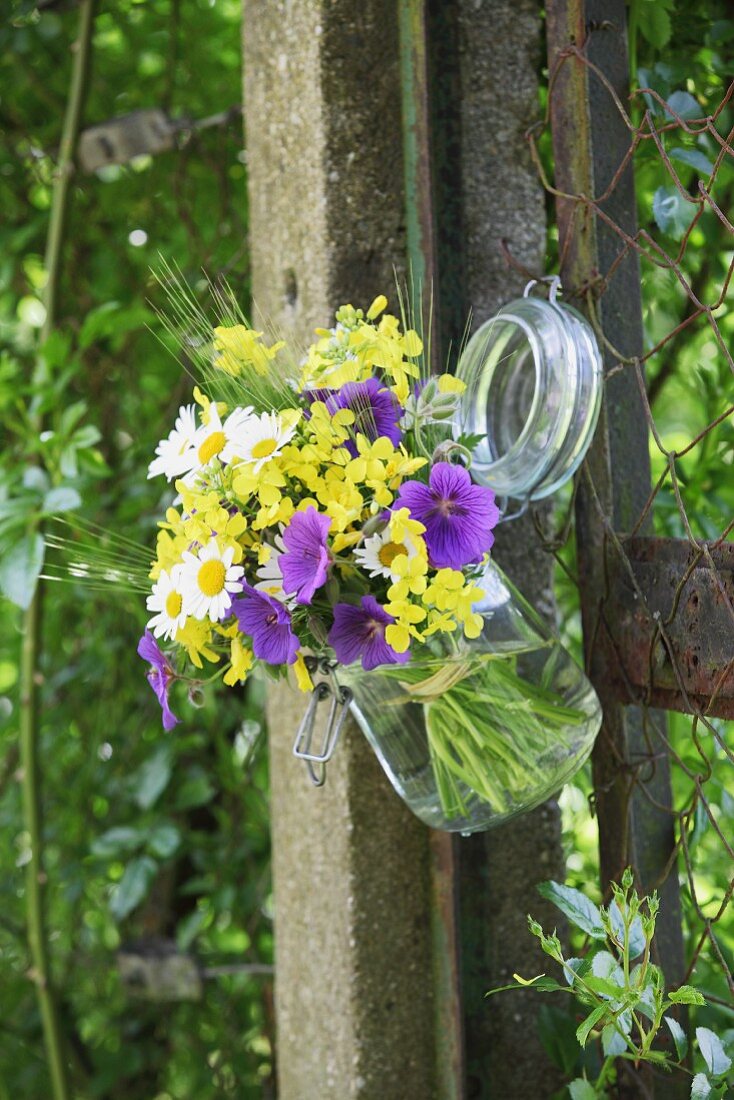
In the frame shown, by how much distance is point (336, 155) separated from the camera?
38.5 inches

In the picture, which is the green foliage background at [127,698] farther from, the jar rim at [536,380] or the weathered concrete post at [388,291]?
the jar rim at [536,380]

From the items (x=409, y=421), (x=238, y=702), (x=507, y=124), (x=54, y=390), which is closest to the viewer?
(x=409, y=421)

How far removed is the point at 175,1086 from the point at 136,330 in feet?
3.83

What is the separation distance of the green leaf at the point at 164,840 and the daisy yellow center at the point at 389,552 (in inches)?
31.6

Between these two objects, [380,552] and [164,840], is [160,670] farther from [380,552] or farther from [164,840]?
[164,840]

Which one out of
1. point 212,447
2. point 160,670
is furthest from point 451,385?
point 160,670

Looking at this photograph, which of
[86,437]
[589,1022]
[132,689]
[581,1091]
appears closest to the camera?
[589,1022]

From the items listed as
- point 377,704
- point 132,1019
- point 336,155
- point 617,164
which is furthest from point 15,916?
point 617,164

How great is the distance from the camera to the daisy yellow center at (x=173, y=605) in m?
0.69

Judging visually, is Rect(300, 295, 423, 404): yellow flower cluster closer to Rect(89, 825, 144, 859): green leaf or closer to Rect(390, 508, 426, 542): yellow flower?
Rect(390, 508, 426, 542): yellow flower

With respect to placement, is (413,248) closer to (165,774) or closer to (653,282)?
(653,282)

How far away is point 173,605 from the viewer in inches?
27.1

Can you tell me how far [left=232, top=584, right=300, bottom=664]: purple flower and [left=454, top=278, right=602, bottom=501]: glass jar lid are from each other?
7.8 inches

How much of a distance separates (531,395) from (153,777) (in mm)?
806
